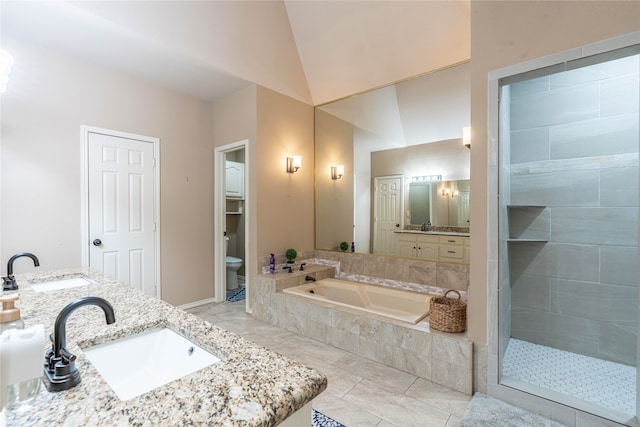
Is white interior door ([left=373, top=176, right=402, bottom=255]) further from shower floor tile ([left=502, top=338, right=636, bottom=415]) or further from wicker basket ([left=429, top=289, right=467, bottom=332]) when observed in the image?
shower floor tile ([left=502, top=338, right=636, bottom=415])

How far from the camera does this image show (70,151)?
3012mm

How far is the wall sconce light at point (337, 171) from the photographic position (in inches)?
161

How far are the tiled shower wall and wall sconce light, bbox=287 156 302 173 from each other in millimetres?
2398

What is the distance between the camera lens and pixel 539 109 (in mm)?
2744

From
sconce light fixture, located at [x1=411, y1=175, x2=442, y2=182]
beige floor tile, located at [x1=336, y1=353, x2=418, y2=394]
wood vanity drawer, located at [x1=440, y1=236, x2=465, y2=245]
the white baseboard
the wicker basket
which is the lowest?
beige floor tile, located at [x1=336, y1=353, x2=418, y2=394]

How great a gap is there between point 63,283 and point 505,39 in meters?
3.21

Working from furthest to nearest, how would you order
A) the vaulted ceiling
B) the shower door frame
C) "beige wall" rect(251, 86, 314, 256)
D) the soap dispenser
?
"beige wall" rect(251, 86, 314, 256) < the vaulted ceiling < the shower door frame < the soap dispenser

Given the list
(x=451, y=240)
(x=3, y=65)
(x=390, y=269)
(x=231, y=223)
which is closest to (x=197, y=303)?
(x=231, y=223)

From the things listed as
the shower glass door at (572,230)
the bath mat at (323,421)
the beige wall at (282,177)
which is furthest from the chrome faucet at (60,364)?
the beige wall at (282,177)

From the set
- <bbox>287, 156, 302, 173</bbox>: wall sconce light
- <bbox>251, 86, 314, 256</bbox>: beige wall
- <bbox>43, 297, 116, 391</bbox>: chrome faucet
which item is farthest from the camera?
<bbox>287, 156, 302, 173</bbox>: wall sconce light

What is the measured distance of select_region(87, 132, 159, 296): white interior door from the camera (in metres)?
3.19

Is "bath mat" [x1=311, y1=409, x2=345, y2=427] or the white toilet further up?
the white toilet

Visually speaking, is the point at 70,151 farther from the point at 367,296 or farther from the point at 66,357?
the point at 367,296

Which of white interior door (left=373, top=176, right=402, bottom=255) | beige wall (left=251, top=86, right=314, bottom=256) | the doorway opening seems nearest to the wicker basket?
white interior door (left=373, top=176, right=402, bottom=255)
